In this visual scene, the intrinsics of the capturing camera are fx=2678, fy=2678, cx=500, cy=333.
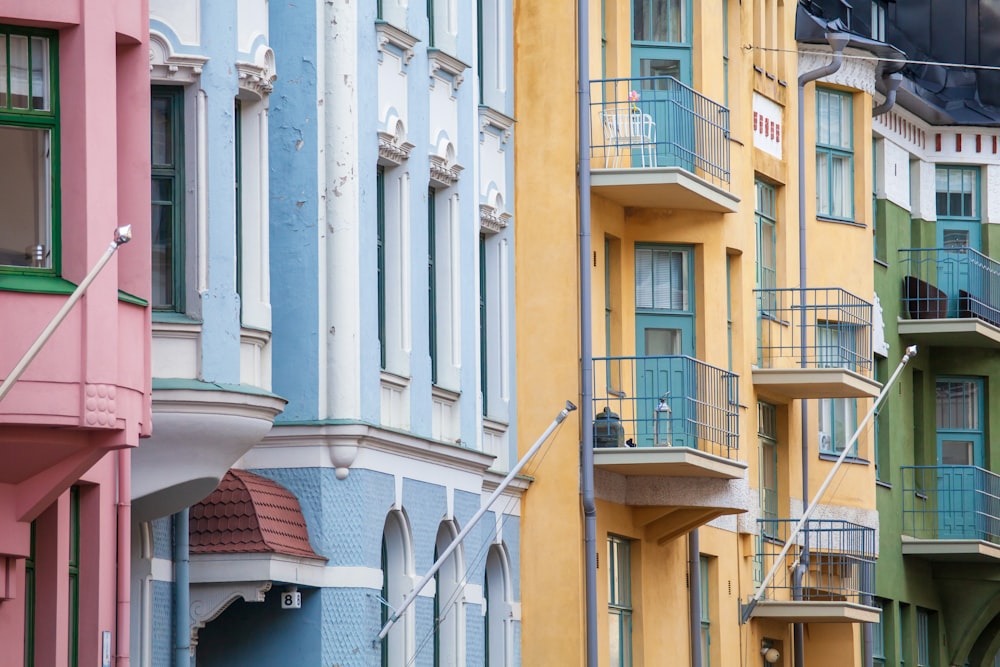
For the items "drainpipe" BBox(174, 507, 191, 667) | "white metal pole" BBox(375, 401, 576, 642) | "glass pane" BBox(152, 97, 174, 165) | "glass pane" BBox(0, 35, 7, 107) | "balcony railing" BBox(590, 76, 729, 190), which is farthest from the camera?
"balcony railing" BBox(590, 76, 729, 190)

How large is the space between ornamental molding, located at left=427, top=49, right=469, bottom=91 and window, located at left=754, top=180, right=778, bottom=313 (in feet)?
31.5

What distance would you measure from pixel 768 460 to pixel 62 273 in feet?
67.6

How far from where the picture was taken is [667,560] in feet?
111

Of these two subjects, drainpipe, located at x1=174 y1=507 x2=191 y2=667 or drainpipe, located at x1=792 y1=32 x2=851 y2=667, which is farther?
drainpipe, located at x1=792 y1=32 x2=851 y2=667

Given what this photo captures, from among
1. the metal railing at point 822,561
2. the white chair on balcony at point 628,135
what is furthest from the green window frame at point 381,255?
the metal railing at point 822,561

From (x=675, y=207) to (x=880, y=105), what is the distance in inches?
363

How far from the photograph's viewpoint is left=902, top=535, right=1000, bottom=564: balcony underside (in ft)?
139

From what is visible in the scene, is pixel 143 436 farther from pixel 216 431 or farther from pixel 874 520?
pixel 874 520

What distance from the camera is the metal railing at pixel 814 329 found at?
37.4 meters

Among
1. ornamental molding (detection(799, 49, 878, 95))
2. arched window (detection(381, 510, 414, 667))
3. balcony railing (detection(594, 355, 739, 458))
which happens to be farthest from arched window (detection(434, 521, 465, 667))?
ornamental molding (detection(799, 49, 878, 95))

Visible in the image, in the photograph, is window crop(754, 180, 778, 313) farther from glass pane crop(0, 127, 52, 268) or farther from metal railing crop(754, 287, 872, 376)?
glass pane crop(0, 127, 52, 268)

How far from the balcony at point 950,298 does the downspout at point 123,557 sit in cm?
2404

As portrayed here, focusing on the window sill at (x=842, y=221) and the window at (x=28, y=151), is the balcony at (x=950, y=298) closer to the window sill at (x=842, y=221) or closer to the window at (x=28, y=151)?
the window sill at (x=842, y=221)

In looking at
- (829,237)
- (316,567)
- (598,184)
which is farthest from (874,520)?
(316,567)
